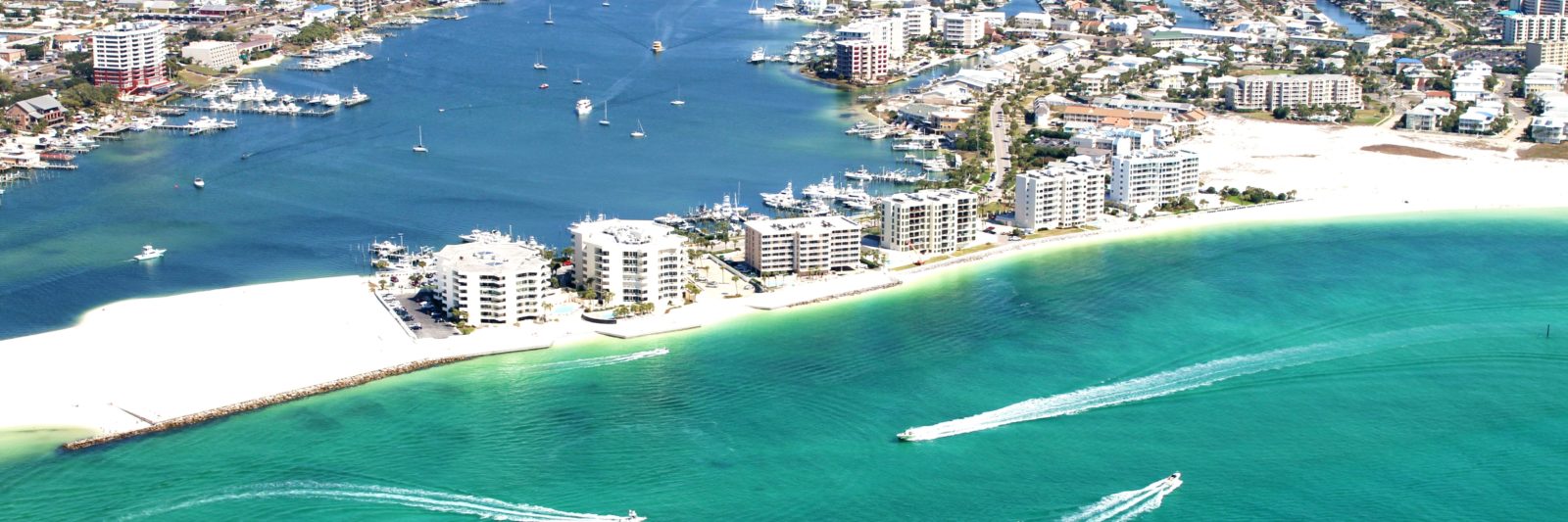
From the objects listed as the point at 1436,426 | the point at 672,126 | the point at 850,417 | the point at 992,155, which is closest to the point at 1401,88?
the point at 992,155

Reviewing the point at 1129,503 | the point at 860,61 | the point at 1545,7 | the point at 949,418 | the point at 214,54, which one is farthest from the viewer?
the point at 1545,7

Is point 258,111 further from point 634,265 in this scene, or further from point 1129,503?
point 1129,503

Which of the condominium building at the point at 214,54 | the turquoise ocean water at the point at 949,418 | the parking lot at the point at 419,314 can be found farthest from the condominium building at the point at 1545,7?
the parking lot at the point at 419,314

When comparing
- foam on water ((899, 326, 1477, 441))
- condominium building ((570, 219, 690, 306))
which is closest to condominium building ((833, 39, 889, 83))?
condominium building ((570, 219, 690, 306))

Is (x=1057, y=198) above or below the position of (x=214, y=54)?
below

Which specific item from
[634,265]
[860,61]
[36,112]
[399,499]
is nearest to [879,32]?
[860,61]

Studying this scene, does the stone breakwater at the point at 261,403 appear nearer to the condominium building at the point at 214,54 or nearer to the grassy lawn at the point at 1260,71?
the condominium building at the point at 214,54
